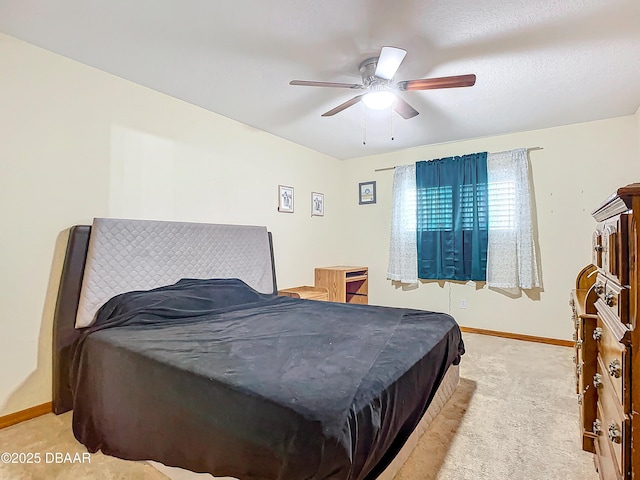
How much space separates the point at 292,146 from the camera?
442cm

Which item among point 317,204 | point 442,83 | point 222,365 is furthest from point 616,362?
point 317,204

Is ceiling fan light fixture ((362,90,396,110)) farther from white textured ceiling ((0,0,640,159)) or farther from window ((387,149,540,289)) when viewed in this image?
window ((387,149,540,289))

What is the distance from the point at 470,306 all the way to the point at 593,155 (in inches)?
83.7

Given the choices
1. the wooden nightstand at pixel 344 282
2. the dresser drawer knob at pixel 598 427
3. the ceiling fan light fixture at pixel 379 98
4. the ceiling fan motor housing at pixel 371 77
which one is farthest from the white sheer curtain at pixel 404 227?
the dresser drawer knob at pixel 598 427

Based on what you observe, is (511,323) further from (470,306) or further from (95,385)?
(95,385)

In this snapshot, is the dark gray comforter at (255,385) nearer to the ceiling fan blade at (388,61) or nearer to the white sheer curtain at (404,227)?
the ceiling fan blade at (388,61)

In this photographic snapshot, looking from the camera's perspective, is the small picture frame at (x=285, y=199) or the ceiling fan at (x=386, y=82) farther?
the small picture frame at (x=285, y=199)

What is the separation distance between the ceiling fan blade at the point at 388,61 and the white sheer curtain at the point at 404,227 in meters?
2.57

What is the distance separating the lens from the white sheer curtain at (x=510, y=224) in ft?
12.5

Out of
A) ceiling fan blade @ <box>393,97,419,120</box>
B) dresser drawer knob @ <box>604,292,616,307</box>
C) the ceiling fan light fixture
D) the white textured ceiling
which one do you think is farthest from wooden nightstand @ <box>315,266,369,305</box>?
dresser drawer knob @ <box>604,292,616,307</box>

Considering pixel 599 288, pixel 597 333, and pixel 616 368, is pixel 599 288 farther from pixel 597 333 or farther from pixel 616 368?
pixel 616 368

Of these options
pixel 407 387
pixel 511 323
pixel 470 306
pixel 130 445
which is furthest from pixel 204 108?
pixel 511 323

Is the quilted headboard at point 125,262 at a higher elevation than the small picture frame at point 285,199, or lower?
lower

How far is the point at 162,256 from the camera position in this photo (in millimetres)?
2770
